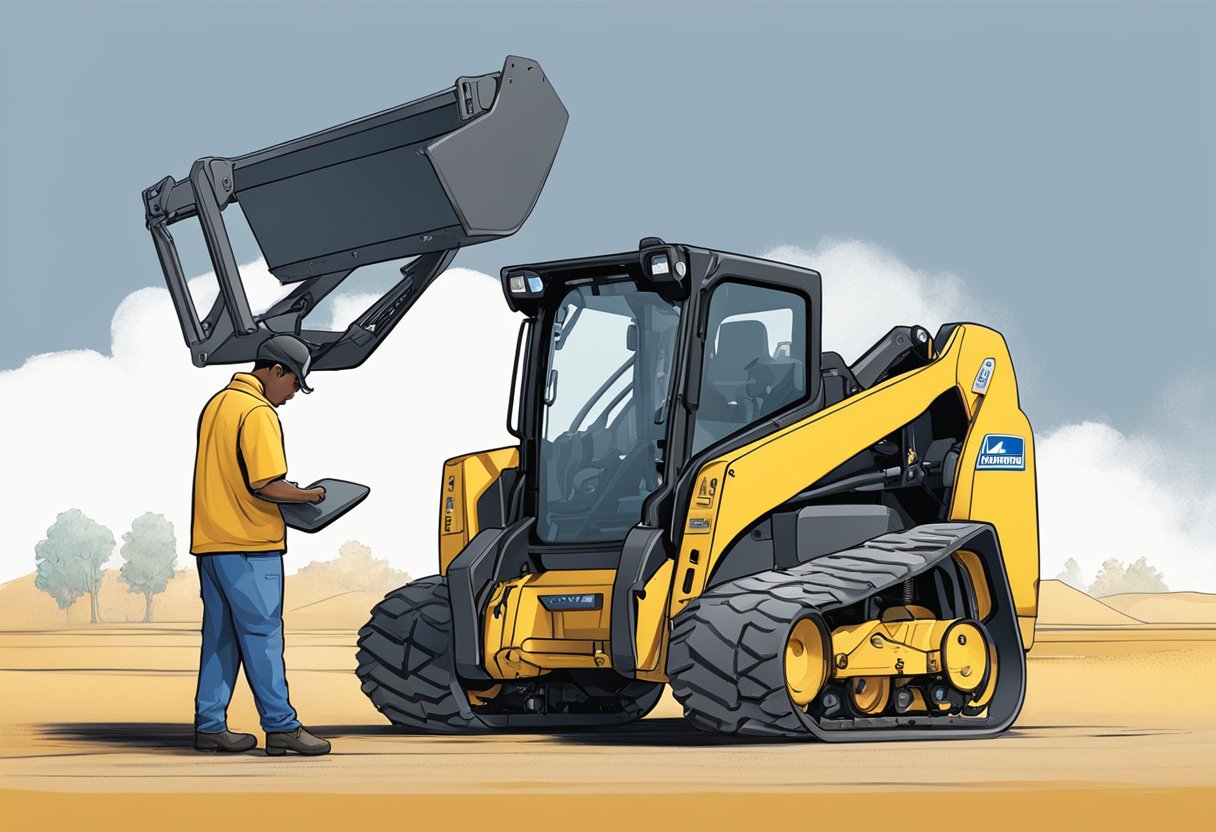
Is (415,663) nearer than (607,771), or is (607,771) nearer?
(607,771)

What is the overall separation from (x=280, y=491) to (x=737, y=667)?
264 centimetres

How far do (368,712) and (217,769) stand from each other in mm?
5116

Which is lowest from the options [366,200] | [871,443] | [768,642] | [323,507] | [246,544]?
[768,642]

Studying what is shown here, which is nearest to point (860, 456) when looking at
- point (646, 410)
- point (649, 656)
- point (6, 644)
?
point (646, 410)

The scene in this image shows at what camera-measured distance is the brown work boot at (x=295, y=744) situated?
31.7ft

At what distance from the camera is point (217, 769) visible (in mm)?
8898

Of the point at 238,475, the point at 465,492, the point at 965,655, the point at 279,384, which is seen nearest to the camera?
A: the point at 238,475

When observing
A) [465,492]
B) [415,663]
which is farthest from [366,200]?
[415,663]

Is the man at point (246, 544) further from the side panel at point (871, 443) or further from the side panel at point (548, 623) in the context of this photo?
the side panel at point (871, 443)

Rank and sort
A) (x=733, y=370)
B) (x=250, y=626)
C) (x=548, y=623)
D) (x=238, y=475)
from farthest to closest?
(x=733, y=370)
(x=548, y=623)
(x=238, y=475)
(x=250, y=626)

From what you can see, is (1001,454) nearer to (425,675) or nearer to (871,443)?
(871,443)

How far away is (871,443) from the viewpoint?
38.5ft

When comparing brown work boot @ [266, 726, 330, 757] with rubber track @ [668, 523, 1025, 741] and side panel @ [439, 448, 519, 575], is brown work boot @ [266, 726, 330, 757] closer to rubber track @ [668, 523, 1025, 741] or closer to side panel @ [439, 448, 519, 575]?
rubber track @ [668, 523, 1025, 741]

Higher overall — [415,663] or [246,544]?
[246,544]
